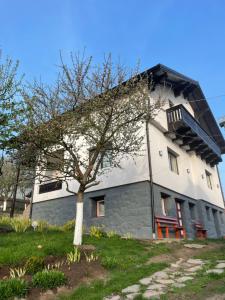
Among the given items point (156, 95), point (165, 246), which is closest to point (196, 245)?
point (165, 246)

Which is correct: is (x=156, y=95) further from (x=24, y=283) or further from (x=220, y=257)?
(x=24, y=283)

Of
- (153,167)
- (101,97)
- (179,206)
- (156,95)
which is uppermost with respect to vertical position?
(156,95)

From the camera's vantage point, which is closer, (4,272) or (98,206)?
(4,272)

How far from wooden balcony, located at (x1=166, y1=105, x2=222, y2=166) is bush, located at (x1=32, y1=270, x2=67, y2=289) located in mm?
12647

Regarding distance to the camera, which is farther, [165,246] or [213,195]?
[213,195]

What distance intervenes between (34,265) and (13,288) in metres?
1.20

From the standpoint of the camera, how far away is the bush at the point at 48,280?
5547 millimetres

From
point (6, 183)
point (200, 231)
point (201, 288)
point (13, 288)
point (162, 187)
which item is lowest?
point (201, 288)

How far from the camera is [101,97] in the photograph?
10.6m

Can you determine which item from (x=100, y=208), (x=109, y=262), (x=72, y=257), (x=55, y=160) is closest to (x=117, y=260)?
(x=109, y=262)

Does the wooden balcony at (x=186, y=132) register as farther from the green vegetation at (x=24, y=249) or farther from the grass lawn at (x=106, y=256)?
the green vegetation at (x=24, y=249)

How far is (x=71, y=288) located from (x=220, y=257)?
4.76 metres

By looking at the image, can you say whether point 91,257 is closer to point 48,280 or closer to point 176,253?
point 48,280

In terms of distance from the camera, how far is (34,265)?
6336mm
